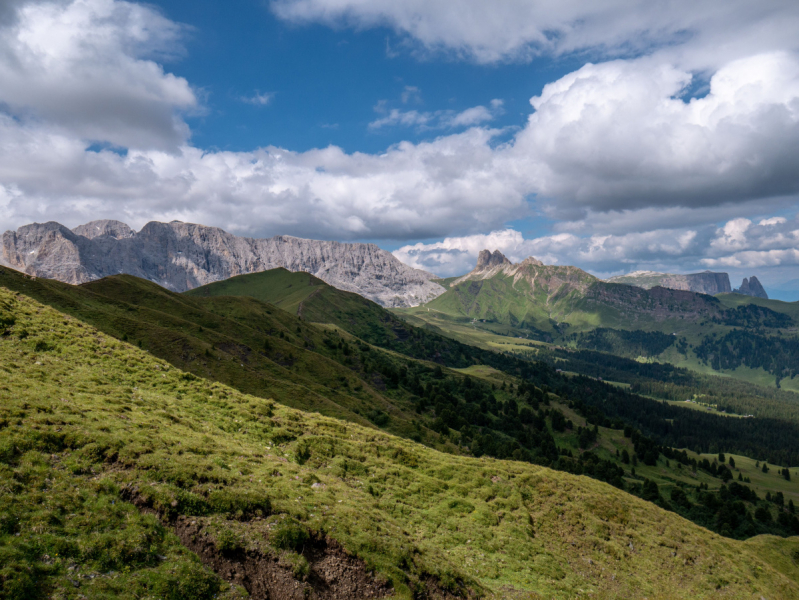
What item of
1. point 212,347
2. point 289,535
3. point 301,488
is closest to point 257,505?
point 289,535

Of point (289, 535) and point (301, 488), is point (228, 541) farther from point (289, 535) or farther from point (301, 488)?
point (301, 488)

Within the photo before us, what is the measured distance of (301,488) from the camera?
95.1 feet

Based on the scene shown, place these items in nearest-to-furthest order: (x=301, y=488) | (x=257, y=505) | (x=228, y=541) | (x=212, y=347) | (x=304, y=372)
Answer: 1. (x=228, y=541)
2. (x=257, y=505)
3. (x=301, y=488)
4. (x=212, y=347)
5. (x=304, y=372)

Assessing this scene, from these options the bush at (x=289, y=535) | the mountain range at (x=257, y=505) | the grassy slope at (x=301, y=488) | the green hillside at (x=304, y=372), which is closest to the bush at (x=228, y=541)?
the mountain range at (x=257, y=505)

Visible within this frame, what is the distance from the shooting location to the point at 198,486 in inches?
930

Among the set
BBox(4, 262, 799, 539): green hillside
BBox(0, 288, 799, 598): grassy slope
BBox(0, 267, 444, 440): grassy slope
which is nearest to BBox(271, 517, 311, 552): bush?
BBox(0, 288, 799, 598): grassy slope

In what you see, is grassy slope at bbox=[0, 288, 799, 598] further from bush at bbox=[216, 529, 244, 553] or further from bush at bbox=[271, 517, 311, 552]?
bush at bbox=[271, 517, 311, 552]

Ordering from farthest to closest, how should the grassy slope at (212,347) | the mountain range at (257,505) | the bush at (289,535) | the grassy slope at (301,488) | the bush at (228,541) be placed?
the grassy slope at (212,347) < the bush at (289,535) < the grassy slope at (301,488) < the bush at (228,541) < the mountain range at (257,505)

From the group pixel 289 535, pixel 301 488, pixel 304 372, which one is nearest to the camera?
pixel 289 535

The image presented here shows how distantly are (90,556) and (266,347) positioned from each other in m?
98.7

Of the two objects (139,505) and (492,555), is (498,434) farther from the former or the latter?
(139,505)

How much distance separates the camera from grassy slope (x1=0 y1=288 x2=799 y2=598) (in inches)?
837

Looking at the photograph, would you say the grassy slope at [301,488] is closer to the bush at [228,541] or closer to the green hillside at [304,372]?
the bush at [228,541]

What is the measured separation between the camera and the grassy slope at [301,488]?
69.8 ft
